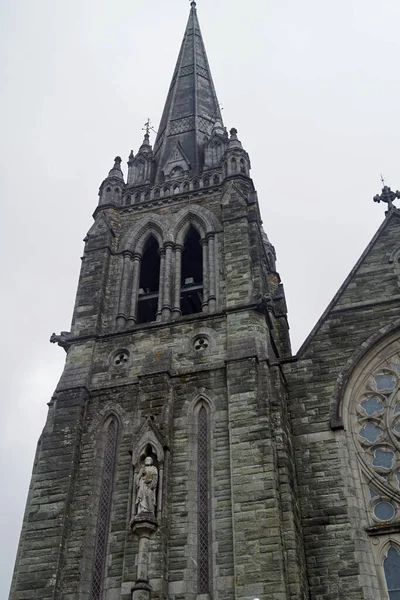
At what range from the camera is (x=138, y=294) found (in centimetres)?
1925

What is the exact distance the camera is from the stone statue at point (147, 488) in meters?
13.3

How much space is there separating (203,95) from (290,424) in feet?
57.0

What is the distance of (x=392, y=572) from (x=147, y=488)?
15.5 ft

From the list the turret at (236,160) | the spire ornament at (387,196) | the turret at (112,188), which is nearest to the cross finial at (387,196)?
the spire ornament at (387,196)

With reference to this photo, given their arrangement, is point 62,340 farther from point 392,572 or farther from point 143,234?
point 392,572

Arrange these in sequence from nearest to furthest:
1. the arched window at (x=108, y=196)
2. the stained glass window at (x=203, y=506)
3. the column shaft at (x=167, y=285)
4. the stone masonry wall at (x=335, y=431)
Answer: the stained glass window at (x=203, y=506) → the stone masonry wall at (x=335, y=431) → the column shaft at (x=167, y=285) → the arched window at (x=108, y=196)

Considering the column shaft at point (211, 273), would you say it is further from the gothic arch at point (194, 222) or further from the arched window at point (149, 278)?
the arched window at point (149, 278)

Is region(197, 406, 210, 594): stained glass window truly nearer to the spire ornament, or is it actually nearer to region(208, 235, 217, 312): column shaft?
region(208, 235, 217, 312): column shaft

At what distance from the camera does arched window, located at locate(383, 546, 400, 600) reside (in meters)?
12.6

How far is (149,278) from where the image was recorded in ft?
69.4

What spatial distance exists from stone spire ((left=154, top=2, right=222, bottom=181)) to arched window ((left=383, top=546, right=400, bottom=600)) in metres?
13.6

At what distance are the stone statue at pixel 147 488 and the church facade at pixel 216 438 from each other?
37mm

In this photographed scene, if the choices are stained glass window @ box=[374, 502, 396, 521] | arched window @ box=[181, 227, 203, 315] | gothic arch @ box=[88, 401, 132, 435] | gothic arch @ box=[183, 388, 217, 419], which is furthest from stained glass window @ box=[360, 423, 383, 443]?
arched window @ box=[181, 227, 203, 315]

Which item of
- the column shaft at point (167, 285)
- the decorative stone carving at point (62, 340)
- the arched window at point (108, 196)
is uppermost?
the arched window at point (108, 196)
